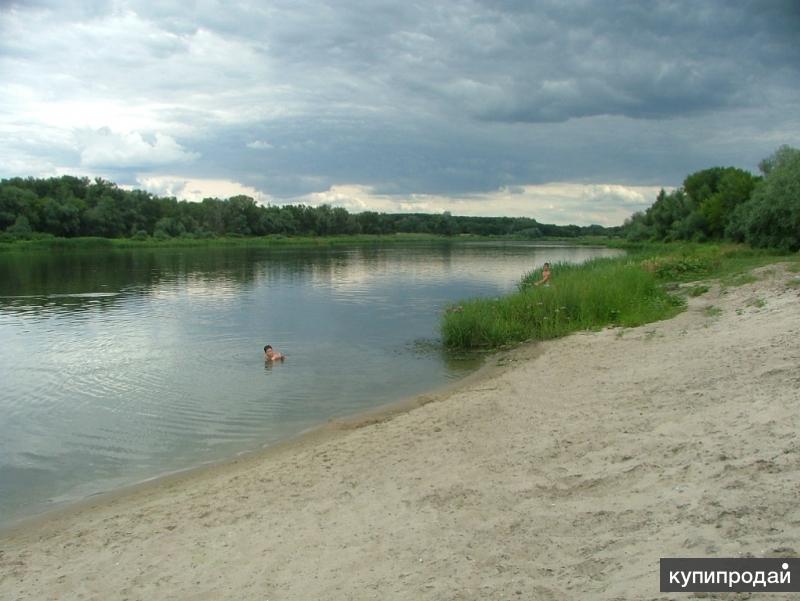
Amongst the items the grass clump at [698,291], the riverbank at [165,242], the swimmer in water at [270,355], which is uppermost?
the riverbank at [165,242]

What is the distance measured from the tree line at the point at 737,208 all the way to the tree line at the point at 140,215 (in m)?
82.3

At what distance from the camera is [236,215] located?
142125 mm

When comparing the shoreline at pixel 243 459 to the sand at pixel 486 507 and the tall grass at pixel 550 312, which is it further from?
the tall grass at pixel 550 312

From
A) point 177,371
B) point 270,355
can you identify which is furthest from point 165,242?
point 177,371

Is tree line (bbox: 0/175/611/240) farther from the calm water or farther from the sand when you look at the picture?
the sand

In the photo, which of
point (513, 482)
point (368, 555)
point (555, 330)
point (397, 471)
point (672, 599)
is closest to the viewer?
point (672, 599)

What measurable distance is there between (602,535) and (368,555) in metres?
2.15

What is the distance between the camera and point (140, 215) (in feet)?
402

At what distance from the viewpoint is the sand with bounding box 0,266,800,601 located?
5105mm

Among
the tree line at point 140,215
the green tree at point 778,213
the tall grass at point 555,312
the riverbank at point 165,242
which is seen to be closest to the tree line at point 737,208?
the green tree at point 778,213

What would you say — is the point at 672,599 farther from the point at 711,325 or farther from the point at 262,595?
the point at 711,325

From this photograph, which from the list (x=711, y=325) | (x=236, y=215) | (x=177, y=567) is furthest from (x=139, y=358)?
(x=236, y=215)

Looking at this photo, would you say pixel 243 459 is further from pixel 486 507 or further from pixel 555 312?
pixel 555 312

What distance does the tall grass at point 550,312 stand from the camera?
797 inches
